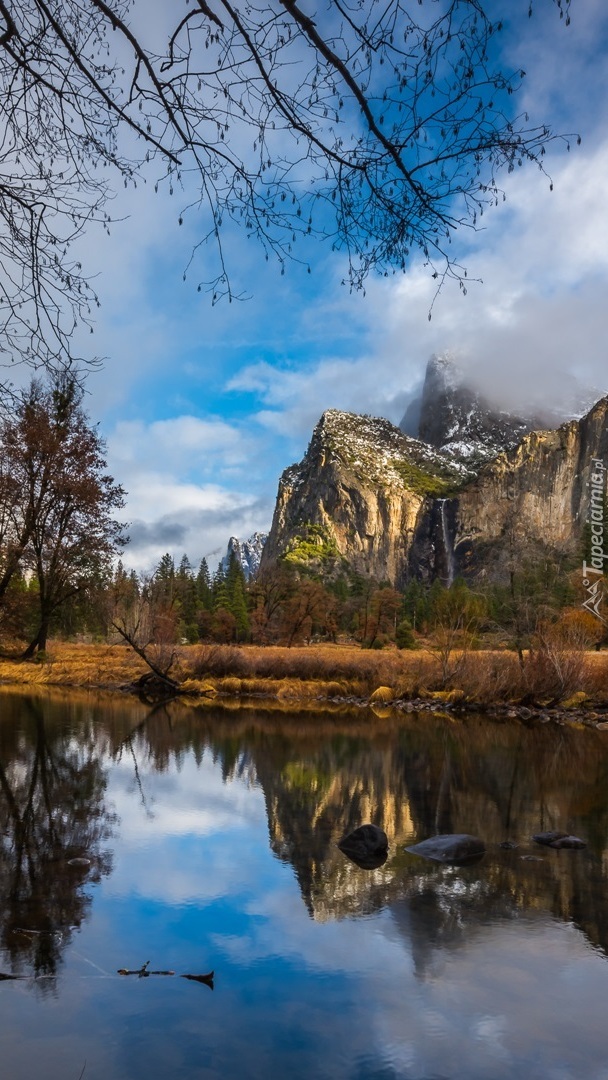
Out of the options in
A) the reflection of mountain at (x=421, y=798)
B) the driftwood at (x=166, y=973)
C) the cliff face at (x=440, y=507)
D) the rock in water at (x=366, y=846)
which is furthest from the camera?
the cliff face at (x=440, y=507)

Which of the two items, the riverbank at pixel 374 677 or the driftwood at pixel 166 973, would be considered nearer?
the driftwood at pixel 166 973

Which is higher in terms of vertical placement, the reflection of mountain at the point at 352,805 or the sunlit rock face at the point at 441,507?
the sunlit rock face at the point at 441,507

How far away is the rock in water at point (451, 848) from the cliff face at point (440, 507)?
15319 cm

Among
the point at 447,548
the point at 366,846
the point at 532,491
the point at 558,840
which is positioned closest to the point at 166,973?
the point at 366,846

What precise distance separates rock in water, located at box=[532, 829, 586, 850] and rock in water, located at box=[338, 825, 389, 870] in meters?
1.92

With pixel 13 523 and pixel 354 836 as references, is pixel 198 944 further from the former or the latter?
pixel 13 523

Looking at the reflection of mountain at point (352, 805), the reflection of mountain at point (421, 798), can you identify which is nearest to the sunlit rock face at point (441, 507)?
the reflection of mountain at point (421, 798)

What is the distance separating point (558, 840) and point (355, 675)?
72.1 ft

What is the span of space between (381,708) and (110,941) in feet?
70.6

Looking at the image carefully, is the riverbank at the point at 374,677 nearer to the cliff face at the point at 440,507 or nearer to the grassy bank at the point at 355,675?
the grassy bank at the point at 355,675

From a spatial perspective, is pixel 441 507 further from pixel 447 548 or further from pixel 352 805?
pixel 352 805

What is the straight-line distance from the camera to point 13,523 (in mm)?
23000

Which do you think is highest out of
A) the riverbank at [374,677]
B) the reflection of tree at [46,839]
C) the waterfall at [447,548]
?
the waterfall at [447,548]

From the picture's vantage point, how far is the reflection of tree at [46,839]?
19.0ft
